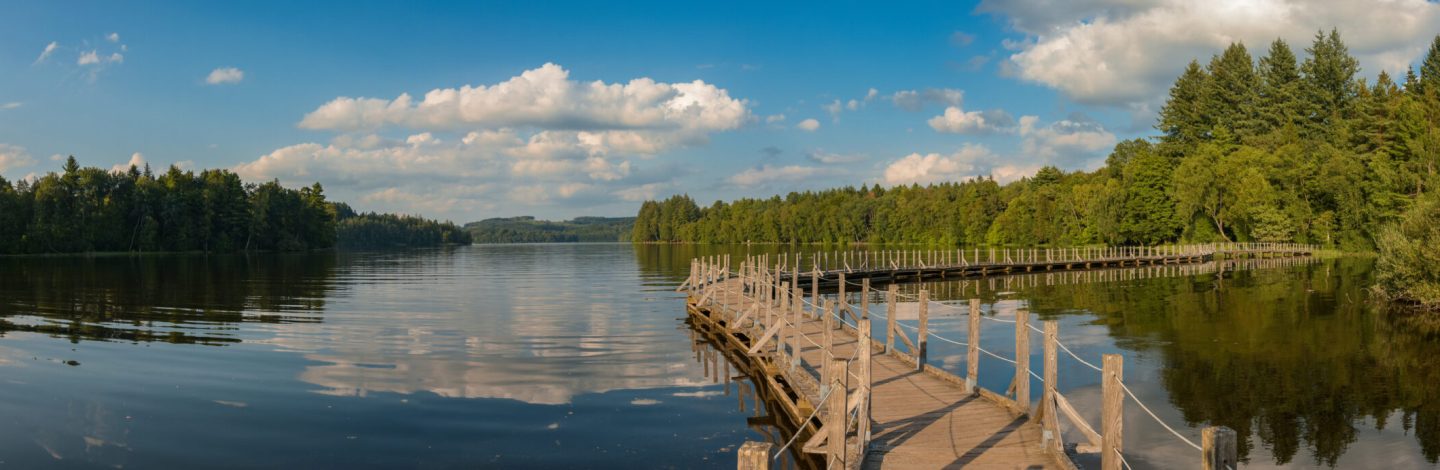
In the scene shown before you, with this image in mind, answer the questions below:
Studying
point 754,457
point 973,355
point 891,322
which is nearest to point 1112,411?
point 754,457

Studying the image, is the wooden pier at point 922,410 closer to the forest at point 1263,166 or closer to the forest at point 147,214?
the forest at point 1263,166

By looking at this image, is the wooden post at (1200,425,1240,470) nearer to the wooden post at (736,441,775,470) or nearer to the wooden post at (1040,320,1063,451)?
the wooden post at (736,441,775,470)

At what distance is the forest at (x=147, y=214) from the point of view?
352ft

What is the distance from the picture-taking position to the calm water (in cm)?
1377

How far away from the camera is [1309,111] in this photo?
319ft

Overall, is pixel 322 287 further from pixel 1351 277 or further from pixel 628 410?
pixel 1351 277

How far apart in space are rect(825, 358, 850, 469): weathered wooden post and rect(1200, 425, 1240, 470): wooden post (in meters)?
3.73

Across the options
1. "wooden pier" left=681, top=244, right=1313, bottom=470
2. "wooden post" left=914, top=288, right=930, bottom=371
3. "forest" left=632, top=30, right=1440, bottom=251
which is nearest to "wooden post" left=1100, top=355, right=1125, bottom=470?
"wooden pier" left=681, top=244, right=1313, bottom=470

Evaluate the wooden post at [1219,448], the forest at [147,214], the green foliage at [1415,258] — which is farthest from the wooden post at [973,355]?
the forest at [147,214]

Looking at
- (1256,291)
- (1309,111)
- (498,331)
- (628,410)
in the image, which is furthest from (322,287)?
(1309,111)

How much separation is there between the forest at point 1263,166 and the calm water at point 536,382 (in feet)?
150

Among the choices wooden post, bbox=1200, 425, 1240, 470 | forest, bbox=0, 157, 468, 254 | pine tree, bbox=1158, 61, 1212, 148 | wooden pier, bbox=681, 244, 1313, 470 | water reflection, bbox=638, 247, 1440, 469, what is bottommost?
water reflection, bbox=638, 247, 1440, 469

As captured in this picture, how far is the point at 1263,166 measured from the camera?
8656cm

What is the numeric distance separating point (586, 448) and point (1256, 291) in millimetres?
41574
